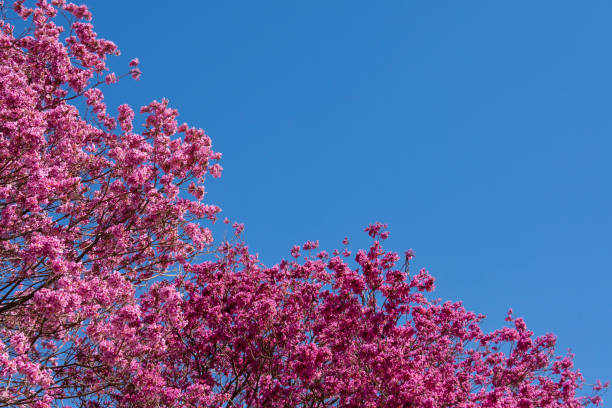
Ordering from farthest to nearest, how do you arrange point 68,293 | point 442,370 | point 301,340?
1. point 442,370
2. point 301,340
3. point 68,293

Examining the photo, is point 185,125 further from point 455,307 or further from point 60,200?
point 455,307

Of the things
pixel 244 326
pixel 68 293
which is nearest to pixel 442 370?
pixel 244 326

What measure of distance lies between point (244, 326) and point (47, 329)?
18.4 feet

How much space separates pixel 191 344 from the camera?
49.6 feet

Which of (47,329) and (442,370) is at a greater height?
(442,370)

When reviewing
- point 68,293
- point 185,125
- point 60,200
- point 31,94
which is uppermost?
point 185,125

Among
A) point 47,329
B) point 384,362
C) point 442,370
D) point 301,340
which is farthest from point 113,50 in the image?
point 442,370

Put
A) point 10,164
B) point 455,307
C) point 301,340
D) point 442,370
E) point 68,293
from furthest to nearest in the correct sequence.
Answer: point 455,307
point 442,370
point 301,340
point 10,164
point 68,293

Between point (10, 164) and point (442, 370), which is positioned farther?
point (442, 370)

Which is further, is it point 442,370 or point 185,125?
point 442,370

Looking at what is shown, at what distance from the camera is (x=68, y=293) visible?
331 inches

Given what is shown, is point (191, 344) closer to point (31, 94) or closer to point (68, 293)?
point (68, 293)

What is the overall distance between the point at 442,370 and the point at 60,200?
12.8 meters

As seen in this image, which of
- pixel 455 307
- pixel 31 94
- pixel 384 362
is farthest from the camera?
pixel 455 307
